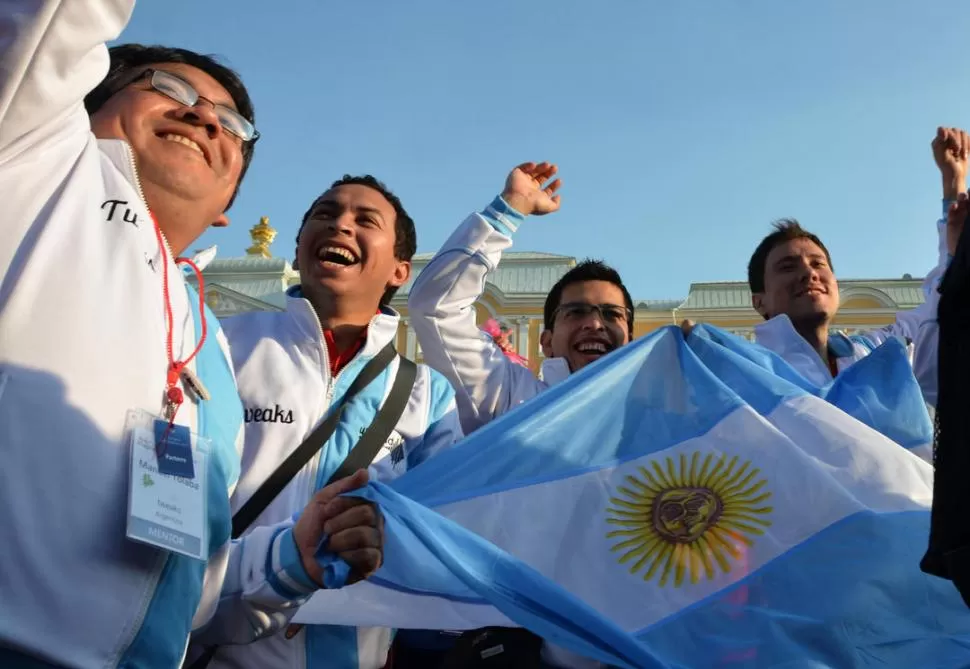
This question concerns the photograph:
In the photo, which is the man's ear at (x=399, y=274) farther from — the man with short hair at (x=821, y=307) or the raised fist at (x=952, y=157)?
the raised fist at (x=952, y=157)

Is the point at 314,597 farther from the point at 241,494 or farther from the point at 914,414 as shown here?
the point at 914,414

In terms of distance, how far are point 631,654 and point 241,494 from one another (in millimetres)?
1303

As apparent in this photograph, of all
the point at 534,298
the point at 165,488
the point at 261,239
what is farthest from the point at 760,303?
the point at 261,239

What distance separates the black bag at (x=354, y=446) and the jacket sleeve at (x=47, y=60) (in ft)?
4.58

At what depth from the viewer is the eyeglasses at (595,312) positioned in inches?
162

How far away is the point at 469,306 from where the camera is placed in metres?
3.82

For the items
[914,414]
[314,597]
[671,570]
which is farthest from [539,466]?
[914,414]

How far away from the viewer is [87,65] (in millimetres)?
1501

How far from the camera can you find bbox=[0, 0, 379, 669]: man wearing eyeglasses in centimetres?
133

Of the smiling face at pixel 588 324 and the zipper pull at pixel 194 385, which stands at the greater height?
the smiling face at pixel 588 324

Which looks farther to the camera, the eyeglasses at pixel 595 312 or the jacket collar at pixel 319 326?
the eyeglasses at pixel 595 312

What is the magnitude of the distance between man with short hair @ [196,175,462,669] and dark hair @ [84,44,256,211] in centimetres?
78

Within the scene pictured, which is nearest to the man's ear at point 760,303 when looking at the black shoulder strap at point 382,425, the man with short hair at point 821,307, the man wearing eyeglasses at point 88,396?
the man with short hair at point 821,307

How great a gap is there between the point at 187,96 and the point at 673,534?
165cm
